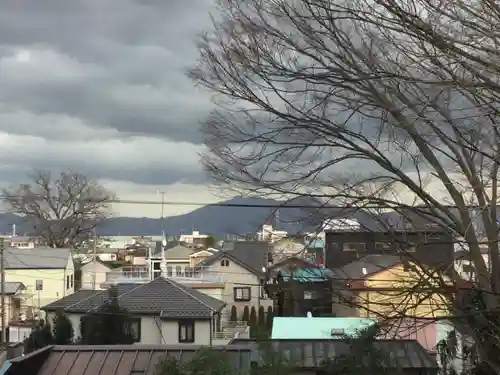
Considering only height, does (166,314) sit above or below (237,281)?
below

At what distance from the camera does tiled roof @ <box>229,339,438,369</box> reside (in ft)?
31.0

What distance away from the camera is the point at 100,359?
10.8 m

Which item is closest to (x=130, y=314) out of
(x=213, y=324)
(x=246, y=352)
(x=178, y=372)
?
(x=213, y=324)

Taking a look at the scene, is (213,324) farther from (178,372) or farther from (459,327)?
(459,327)

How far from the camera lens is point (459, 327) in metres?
6.54

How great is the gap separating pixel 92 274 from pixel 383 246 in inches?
1299

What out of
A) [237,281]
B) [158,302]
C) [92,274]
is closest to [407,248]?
[158,302]

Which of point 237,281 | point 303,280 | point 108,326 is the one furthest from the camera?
point 237,281

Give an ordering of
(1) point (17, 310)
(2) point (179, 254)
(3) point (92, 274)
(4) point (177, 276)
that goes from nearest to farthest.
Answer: (4) point (177, 276) < (1) point (17, 310) < (3) point (92, 274) < (2) point (179, 254)

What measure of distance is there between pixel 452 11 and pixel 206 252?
3569 centimetres

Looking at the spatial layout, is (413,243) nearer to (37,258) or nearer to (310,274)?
(310,274)

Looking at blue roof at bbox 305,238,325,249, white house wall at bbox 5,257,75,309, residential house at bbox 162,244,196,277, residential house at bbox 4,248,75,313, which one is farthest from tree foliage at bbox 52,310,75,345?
residential house at bbox 162,244,196,277

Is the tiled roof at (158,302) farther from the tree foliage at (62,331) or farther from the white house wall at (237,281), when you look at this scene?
the white house wall at (237,281)

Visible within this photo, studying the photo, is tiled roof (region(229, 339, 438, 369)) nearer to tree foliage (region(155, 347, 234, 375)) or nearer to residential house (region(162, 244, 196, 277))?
tree foliage (region(155, 347, 234, 375))
